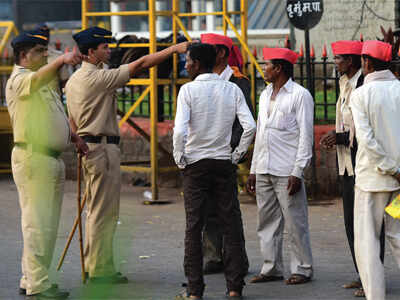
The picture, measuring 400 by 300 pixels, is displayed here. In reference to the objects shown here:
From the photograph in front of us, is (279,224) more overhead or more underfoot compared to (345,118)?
more underfoot

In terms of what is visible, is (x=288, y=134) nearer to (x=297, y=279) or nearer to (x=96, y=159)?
(x=297, y=279)

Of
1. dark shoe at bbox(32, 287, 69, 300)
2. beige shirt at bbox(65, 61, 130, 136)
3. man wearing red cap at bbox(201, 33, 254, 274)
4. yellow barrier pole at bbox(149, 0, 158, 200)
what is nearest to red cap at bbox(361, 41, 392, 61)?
man wearing red cap at bbox(201, 33, 254, 274)

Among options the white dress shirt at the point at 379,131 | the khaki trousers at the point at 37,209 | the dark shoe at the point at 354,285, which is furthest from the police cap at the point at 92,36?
the dark shoe at the point at 354,285

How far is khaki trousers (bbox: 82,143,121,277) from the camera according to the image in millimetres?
7070

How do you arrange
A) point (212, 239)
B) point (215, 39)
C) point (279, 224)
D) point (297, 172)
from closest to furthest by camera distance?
1. point (297, 172)
2. point (279, 224)
3. point (215, 39)
4. point (212, 239)

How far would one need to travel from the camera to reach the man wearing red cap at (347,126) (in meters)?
6.75

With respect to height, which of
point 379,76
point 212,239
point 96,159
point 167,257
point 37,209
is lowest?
point 167,257

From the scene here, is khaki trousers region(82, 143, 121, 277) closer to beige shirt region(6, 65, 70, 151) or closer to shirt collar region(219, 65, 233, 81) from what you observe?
beige shirt region(6, 65, 70, 151)

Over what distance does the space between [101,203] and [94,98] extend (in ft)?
2.62

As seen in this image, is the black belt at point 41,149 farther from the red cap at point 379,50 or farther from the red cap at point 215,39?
the red cap at point 379,50

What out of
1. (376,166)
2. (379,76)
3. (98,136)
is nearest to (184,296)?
(98,136)

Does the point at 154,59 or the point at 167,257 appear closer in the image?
the point at 154,59

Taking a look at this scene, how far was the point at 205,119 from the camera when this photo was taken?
6.50 metres

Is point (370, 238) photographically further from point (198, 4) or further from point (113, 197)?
point (198, 4)
